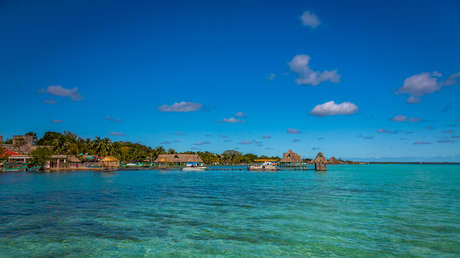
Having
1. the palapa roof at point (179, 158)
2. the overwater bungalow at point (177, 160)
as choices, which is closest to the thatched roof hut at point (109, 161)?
the overwater bungalow at point (177, 160)

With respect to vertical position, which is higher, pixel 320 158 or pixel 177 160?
pixel 320 158

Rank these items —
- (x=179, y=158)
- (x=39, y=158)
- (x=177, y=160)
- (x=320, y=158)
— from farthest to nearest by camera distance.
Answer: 1. (x=179, y=158)
2. (x=177, y=160)
3. (x=320, y=158)
4. (x=39, y=158)

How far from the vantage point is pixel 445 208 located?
20.5m

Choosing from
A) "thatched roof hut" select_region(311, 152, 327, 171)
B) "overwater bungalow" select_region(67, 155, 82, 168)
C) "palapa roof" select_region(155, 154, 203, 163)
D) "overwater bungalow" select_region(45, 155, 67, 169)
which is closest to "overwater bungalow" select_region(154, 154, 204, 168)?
"palapa roof" select_region(155, 154, 203, 163)

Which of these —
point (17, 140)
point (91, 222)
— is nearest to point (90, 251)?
point (91, 222)

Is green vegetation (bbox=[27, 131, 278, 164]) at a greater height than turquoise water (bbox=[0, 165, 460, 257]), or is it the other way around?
green vegetation (bbox=[27, 131, 278, 164])

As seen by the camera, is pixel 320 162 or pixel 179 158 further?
pixel 179 158

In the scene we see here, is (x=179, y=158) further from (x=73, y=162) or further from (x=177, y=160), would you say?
(x=73, y=162)

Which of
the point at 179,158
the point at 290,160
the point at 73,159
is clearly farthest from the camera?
the point at 179,158

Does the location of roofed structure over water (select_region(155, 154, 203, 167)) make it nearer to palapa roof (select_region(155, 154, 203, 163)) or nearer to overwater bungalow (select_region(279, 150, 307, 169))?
palapa roof (select_region(155, 154, 203, 163))

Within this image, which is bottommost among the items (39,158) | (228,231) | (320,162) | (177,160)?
(320,162)

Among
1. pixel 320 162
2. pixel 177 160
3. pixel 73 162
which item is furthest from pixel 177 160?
pixel 320 162

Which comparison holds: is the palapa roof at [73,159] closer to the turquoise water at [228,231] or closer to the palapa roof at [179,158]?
the palapa roof at [179,158]

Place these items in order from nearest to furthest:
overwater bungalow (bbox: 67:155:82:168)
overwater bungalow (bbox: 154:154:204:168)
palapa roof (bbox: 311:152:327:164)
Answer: overwater bungalow (bbox: 67:155:82:168) → palapa roof (bbox: 311:152:327:164) → overwater bungalow (bbox: 154:154:204:168)
